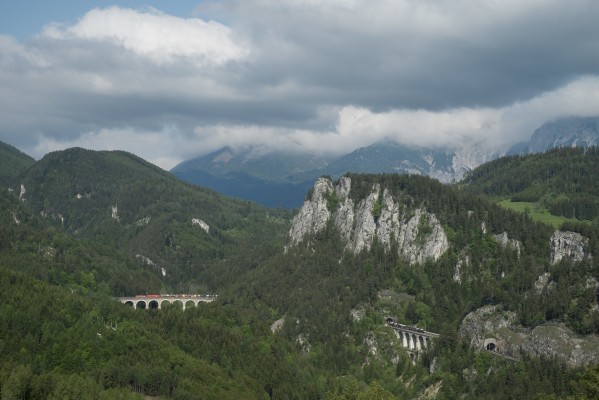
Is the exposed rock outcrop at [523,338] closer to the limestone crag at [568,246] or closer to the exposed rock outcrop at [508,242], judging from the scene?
the limestone crag at [568,246]

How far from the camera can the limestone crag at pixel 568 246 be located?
164 meters

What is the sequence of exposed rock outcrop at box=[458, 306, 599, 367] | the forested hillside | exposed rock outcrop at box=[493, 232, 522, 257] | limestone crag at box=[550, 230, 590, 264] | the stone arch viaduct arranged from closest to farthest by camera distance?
exposed rock outcrop at box=[458, 306, 599, 367], the forested hillside, limestone crag at box=[550, 230, 590, 264], the stone arch viaduct, exposed rock outcrop at box=[493, 232, 522, 257]

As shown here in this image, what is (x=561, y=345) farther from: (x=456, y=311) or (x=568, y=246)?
(x=456, y=311)

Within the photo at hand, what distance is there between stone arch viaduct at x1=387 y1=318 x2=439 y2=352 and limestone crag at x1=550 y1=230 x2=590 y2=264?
30946 mm

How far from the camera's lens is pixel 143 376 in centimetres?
13338

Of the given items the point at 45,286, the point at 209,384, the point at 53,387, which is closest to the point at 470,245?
the point at 209,384

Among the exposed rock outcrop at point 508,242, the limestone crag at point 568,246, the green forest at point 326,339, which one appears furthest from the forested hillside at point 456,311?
the limestone crag at point 568,246

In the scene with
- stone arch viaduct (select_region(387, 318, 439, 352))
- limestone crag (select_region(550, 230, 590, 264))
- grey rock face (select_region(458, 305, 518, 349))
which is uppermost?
limestone crag (select_region(550, 230, 590, 264))

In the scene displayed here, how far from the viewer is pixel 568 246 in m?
168

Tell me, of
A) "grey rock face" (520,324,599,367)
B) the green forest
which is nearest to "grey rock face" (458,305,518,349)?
the green forest

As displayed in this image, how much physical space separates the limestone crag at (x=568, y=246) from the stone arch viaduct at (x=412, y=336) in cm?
3095

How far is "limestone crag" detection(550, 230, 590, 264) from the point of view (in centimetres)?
16412

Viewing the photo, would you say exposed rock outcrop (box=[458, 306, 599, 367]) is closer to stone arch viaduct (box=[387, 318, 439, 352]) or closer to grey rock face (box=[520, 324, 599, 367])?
grey rock face (box=[520, 324, 599, 367])

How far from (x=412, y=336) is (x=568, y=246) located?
1515 inches
